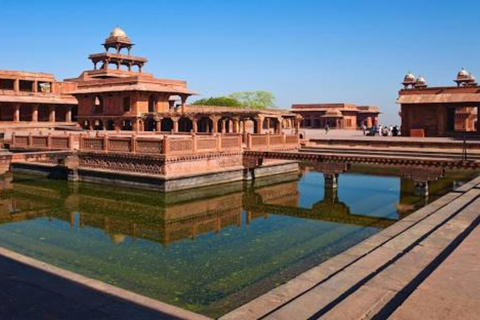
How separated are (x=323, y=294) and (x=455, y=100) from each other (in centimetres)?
3159

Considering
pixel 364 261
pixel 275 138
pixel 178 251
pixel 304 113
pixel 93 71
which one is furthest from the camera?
pixel 304 113

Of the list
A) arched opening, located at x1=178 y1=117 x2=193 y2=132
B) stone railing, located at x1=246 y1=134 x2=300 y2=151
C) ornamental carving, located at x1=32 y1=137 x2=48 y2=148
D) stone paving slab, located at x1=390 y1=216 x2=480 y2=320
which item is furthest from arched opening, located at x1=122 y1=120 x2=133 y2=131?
stone paving slab, located at x1=390 y1=216 x2=480 y2=320

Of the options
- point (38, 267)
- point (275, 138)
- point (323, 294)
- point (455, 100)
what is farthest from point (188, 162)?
point (455, 100)

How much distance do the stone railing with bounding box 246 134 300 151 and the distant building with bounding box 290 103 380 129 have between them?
3659cm

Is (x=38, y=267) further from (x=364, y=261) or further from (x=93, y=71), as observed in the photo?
(x=93, y=71)

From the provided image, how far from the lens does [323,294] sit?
553 centimetres

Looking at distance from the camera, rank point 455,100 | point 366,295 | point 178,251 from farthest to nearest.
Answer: point 455,100 → point 178,251 → point 366,295

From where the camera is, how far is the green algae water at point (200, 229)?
9.12m

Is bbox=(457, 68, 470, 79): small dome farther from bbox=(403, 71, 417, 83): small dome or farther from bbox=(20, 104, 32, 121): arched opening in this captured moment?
bbox=(20, 104, 32, 121): arched opening

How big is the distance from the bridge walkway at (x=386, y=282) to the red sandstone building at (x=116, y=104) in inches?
890

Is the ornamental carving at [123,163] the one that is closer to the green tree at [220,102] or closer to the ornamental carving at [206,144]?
the ornamental carving at [206,144]

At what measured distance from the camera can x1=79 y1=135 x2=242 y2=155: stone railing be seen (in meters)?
19.2

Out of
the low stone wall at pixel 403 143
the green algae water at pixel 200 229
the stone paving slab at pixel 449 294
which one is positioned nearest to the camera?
the stone paving slab at pixel 449 294

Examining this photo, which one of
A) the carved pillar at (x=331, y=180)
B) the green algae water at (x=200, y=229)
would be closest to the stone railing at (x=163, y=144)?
the green algae water at (x=200, y=229)
